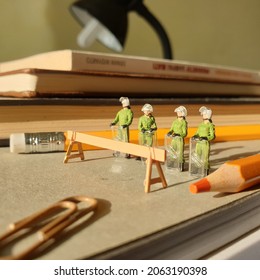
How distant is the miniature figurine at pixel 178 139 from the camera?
0.45 m

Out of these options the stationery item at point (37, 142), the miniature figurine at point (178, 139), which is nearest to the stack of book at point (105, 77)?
the stationery item at point (37, 142)

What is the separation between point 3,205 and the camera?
1.07ft

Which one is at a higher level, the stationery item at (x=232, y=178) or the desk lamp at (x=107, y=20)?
the desk lamp at (x=107, y=20)

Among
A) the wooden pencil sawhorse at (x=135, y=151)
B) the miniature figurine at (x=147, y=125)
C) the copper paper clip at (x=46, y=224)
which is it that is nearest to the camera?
the copper paper clip at (x=46, y=224)

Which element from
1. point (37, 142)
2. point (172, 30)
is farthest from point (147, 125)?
point (172, 30)

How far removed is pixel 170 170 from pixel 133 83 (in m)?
0.23

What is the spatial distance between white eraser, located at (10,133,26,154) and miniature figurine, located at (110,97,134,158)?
0.12m

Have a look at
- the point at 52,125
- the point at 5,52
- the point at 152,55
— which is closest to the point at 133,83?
the point at 52,125

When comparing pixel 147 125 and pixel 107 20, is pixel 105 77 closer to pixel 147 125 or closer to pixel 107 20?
pixel 147 125

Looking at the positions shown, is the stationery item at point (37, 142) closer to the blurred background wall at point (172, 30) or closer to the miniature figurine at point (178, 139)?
the miniature figurine at point (178, 139)

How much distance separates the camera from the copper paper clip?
253 millimetres

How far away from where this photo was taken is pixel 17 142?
513mm

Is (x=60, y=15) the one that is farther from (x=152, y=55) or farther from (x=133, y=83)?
(x=133, y=83)

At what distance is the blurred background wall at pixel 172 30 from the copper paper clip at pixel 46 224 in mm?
805
